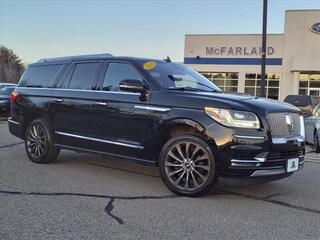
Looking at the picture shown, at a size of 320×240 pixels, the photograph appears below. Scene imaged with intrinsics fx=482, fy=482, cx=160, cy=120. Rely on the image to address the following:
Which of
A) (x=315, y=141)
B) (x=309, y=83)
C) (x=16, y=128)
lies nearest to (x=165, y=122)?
(x=16, y=128)

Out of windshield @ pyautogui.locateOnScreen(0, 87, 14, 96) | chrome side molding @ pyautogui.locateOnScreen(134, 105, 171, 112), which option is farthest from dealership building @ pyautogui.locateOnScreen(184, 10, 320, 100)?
chrome side molding @ pyautogui.locateOnScreen(134, 105, 171, 112)

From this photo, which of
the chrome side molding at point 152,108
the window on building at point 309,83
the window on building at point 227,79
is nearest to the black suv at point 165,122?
Answer: the chrome side molding at point 152,108

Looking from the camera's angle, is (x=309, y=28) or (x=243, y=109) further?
(x=309, y=28)

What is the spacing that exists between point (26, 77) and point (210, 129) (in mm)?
4472

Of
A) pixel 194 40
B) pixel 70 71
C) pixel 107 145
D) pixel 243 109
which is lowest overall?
pixel 107 145

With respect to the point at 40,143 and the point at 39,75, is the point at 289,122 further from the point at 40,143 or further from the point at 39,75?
the point at 39,75

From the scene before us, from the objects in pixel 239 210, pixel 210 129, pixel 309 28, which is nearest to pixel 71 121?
pixel 210 129

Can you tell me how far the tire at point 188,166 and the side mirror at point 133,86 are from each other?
2.72ft

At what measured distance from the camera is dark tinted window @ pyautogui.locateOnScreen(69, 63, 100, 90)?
7.49 metres

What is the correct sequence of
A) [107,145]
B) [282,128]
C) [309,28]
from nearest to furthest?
[282,128] < [107,145] < [309,28]

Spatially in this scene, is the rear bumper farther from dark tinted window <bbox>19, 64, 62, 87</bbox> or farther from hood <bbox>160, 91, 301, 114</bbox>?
hood <bbox>160, 91, 301, 114</bbox>

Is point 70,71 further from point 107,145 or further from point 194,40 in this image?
point 194,40

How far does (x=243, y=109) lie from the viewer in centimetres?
582

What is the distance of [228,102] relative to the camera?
233 inches
